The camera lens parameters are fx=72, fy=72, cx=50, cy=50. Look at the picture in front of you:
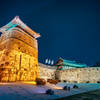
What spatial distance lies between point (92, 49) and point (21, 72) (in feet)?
223

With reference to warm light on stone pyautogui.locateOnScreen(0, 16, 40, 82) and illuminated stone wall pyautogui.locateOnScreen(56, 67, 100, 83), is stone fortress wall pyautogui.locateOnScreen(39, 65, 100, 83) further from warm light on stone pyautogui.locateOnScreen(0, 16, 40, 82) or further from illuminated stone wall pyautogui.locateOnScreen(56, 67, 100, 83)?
warm light on stone pyautogui.locateOnScreen(0, 16, 40, 82)

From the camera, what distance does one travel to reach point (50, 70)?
19.6 meters

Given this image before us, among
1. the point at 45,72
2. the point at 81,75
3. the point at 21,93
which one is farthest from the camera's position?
the point at 45,72

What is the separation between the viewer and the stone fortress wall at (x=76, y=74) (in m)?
14.2

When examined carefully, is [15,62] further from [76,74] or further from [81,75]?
[76,74]

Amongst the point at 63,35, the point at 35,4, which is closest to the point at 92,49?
the point at 63,35

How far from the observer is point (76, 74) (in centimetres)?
1650

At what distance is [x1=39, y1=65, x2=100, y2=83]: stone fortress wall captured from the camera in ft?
46.7

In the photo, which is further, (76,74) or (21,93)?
(76,74)

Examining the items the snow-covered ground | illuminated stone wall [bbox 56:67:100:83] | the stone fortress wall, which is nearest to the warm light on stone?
the snow-covered ground

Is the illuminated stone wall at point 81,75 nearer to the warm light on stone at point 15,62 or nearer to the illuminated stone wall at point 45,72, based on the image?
the illuminated stone wall at point 45,72

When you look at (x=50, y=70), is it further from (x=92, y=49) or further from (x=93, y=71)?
(x=92, y=49)

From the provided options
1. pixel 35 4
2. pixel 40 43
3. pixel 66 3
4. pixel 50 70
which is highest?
pixel 66 3

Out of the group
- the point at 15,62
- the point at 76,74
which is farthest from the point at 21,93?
the point at 76,74
